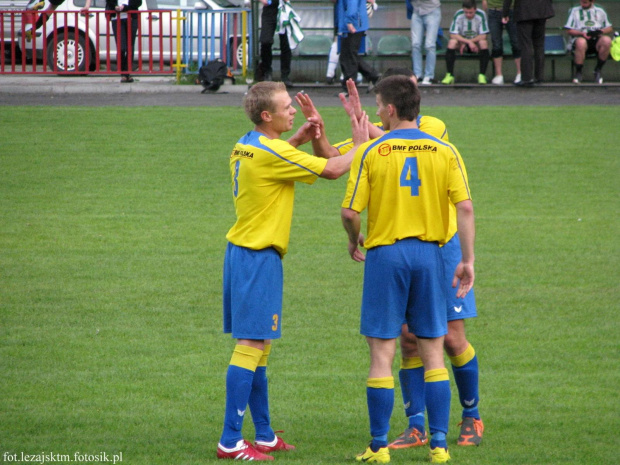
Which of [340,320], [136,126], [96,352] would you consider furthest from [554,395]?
[136,126]

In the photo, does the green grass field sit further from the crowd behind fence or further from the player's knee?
the crowd behind fence

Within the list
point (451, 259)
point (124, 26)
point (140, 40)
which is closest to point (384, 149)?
point (451, 259)

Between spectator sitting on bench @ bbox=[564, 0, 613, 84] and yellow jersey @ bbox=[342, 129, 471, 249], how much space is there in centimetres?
1509

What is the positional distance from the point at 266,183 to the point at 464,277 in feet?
3.78

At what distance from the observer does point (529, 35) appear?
17172mm

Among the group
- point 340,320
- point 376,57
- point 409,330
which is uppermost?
point 376,57

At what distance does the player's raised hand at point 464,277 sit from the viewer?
4.47m

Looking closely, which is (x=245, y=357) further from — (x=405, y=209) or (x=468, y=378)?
(x=468, y=378)

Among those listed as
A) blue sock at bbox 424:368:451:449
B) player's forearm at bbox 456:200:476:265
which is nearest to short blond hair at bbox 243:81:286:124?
player's forearm at bbox 456:200:476:265

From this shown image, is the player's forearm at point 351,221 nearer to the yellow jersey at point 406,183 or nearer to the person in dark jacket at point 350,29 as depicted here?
the yellow jersey at point 406,183

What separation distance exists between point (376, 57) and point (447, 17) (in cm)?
183

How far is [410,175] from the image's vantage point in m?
4.41

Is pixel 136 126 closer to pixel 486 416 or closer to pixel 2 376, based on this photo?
pixel 2 376

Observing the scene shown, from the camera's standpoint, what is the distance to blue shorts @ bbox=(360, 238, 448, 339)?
445 centimetres
